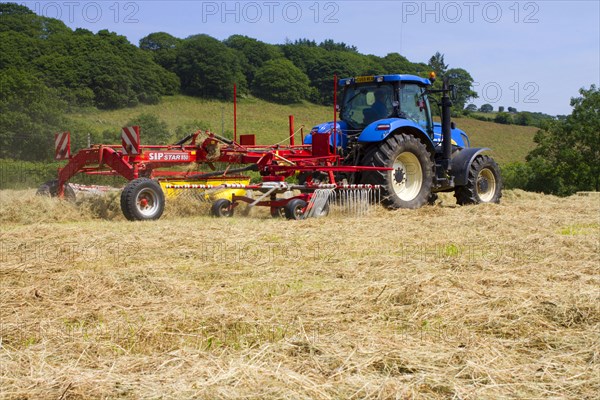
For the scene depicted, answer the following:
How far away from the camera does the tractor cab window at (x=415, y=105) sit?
416 inches

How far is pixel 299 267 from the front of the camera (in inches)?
207

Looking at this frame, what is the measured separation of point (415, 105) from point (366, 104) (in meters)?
0.81

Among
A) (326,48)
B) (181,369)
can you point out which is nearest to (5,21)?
(326,48)

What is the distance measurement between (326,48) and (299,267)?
63.5 m

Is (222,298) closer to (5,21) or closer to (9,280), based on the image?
(9,280)

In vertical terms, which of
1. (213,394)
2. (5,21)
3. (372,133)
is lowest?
(213,394)

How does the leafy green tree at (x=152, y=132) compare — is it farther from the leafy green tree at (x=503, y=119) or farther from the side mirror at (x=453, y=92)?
the leafy green tree at (x=503, y=119)

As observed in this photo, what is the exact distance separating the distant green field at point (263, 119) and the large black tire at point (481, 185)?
64.6 ft

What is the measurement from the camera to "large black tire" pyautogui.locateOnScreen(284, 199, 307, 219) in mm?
8727

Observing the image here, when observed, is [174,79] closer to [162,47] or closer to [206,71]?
[206,71]

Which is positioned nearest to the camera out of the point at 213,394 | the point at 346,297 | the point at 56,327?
the point at 213,394

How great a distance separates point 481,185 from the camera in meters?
11.8

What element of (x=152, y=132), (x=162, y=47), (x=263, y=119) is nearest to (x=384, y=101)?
(x=152, y=132)

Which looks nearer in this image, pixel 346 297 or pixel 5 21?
pixel 346 297
